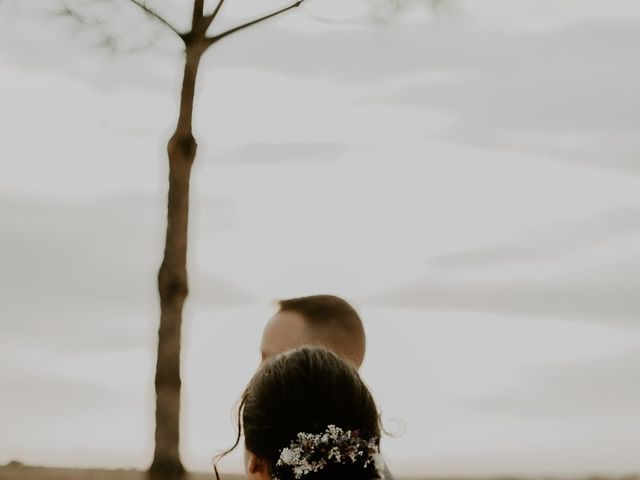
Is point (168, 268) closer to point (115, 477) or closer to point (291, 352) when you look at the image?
point (115, 477)

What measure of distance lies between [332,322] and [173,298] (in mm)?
3991

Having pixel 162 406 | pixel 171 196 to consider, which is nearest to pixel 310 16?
pixel 171 196

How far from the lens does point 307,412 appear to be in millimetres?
3143

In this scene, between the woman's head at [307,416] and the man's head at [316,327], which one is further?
the man's head at [316,327]

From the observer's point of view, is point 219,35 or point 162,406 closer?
point 162,406

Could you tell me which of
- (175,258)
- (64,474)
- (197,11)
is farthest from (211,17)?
(64,474)

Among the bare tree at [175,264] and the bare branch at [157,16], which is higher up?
the bare branch at [157,16]

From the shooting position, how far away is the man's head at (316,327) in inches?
225

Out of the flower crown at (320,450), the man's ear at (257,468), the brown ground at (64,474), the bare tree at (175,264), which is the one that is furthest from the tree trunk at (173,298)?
the flower crown at (320,450)

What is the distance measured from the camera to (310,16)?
10500 mm

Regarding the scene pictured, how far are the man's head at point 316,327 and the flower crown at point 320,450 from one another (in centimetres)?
243

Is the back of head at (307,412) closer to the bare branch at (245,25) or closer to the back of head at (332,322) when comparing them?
the back of head at (332,322)

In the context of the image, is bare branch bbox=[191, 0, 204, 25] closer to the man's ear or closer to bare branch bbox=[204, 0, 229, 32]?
bare branch bbox=[204, 0, 229, 32]

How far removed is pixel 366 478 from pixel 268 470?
324 mm
